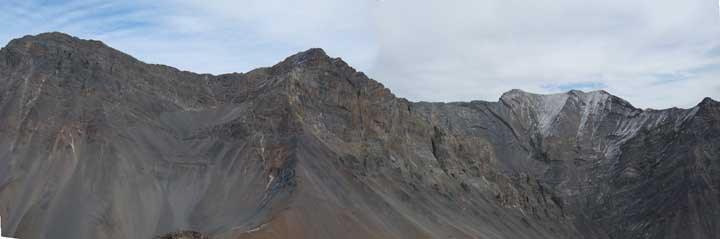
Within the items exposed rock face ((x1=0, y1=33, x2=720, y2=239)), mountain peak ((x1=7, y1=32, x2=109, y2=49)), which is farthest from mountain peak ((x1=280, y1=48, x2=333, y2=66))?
mountain peak ((x1=7, y1=32, x2=109, y2=49))

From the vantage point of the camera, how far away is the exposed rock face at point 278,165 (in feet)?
333

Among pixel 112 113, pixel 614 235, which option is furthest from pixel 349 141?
pixel 614 235

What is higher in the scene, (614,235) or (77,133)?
(77,133)

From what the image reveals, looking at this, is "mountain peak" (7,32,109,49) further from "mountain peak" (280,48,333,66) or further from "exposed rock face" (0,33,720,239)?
"mountain peak" (280,48,333,66)

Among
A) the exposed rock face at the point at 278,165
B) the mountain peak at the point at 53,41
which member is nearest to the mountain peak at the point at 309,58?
the exposed rock face at the point at 278,165

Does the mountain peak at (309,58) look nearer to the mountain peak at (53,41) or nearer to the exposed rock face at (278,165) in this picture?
the exposed rock face at (278,165)

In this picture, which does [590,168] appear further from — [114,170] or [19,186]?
[19,186]

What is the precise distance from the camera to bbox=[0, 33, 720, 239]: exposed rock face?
4001 inches

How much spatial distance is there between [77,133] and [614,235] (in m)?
94.3

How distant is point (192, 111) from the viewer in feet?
430

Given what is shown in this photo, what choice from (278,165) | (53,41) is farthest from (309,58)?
(53,41)

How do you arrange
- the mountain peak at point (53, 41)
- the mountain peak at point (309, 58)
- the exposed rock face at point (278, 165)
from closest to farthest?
the exposed rock face at point (278, 165) < the mountain peak at point (53, 41) < the mountain peak at point (309, 58)

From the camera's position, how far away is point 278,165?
11525cm

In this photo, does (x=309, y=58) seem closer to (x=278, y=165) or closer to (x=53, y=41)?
(x=278, y=165)
